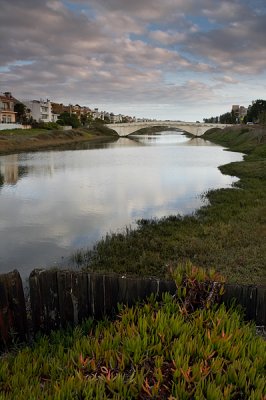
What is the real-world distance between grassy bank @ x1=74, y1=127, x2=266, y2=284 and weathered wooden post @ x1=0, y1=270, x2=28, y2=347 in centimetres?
408

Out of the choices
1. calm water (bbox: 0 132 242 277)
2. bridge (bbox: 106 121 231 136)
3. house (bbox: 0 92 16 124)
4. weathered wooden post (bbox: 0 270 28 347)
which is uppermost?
house (bbox: 0 92 16 124)

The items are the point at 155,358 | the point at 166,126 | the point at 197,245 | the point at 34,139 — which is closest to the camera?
the point at 155,358

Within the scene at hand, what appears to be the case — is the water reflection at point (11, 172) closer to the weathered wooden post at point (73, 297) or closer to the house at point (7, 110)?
the weathered wooden post at point (73, 297)

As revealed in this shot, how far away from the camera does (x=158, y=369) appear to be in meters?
4.11

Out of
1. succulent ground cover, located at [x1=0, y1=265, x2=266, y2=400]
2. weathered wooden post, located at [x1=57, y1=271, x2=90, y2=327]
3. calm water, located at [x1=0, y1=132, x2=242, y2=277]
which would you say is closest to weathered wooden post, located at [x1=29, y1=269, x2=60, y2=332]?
weathered wooden post, located at [x1=57, y1=271, x2=90, y2=327]

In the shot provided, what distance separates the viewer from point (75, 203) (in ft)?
68.3

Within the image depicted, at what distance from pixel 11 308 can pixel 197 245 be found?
25.2ft

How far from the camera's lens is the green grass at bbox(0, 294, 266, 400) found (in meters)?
3.96

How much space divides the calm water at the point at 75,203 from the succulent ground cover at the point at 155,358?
6680mm

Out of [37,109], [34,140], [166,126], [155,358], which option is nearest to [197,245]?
[155,358]

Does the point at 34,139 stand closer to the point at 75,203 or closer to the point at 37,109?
the point at 75,203

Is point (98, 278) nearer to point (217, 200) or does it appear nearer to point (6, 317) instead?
point (6, 317)

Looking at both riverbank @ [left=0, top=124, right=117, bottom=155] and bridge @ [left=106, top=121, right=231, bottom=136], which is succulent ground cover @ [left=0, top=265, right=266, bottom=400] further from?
bridge @ [left=106, top=121, right=231, bottom=136]

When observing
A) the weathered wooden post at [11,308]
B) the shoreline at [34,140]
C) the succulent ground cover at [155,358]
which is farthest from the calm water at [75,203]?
the shoreline at [34,140]
